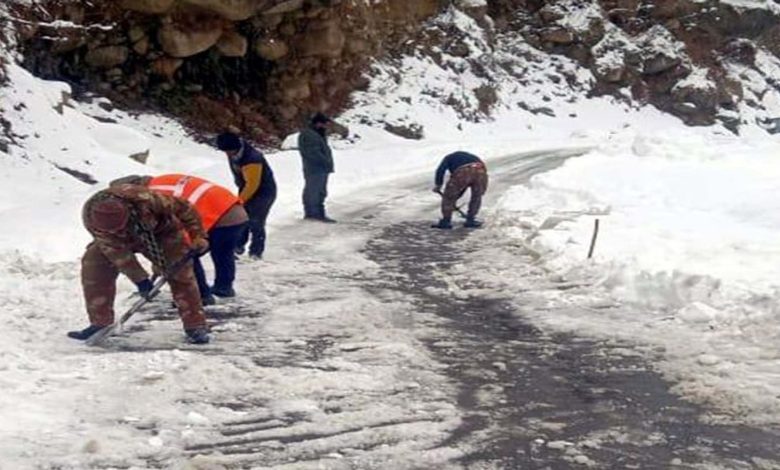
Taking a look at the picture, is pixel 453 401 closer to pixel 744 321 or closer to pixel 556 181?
pixel 744 321

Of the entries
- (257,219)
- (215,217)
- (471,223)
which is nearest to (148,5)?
(471,223)

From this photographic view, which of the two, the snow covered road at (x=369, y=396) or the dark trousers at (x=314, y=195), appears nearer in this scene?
the snow covered road at (x=369, y=396)

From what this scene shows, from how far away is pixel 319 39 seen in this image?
25.2 m

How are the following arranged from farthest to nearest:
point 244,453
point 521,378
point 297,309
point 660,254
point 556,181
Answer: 1. point 556,181
2. point 660,254
3. point 297,309
4. point 521,378
5. point 244,453

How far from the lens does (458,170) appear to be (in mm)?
13312

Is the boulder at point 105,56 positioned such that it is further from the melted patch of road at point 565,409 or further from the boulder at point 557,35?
the boulder at point 557,35

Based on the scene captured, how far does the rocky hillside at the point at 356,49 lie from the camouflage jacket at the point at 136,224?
1061 centimetres

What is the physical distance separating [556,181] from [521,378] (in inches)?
434

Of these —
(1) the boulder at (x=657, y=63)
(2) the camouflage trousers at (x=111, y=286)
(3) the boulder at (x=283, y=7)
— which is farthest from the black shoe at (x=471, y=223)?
(1) the boulder at (x=657, y=63)

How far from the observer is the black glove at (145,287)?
21.6ft

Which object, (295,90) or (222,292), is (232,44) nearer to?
(295,90)

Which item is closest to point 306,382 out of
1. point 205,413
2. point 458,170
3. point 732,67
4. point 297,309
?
point 205,413

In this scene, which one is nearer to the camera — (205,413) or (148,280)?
(205,413)

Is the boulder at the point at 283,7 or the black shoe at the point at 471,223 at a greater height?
the boulder at the point at 283,7
